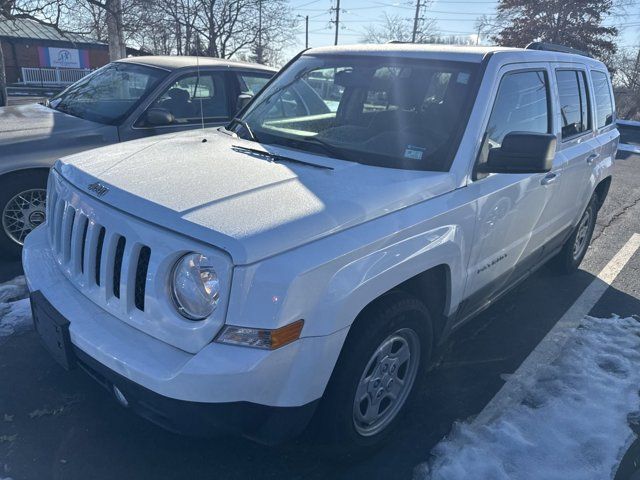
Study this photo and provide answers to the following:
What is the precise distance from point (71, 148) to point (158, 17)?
16586mm

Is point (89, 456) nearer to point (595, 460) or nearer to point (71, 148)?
point (595, 460)

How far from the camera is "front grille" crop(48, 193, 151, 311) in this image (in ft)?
6.87

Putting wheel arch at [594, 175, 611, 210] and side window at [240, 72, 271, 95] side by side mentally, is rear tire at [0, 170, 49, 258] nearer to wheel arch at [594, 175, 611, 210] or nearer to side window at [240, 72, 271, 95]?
side window at [240, 72, 271, 95]

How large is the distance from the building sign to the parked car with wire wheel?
40703 millimetres

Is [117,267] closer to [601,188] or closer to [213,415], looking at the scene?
[213,415]

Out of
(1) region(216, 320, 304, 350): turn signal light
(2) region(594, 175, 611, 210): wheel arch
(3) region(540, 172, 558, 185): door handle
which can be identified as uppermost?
(3) region(540, 172, 558, 185): door handle

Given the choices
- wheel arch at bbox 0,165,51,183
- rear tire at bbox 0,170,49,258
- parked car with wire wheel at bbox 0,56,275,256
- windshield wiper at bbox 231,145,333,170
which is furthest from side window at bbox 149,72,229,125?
windshield wiper at bbox 231,145,333,170

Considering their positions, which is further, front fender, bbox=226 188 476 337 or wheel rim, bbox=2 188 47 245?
wheel rim, bbox=2 188 47 245

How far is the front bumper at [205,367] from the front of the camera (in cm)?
185

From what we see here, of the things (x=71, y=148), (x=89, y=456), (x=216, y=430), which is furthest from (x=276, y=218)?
(x=71, y=148)

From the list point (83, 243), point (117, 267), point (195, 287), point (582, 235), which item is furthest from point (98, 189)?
point (582, 235)

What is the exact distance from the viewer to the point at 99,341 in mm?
2088

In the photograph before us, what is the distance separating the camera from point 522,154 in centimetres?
262

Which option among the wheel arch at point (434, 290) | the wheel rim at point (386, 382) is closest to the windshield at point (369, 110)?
the wheel arch at point (434, 290)
